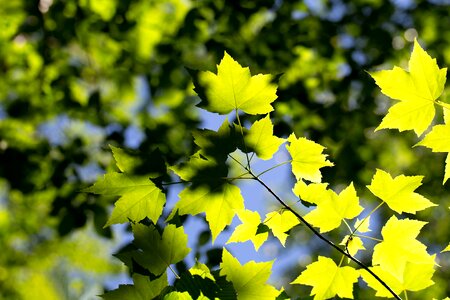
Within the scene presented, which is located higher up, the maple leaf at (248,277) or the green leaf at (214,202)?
the green leaf at (214,202)

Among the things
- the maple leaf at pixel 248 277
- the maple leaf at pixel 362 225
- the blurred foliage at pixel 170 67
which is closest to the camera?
the maple leaf at pixel 248 277

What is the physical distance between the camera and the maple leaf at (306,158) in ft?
2.71

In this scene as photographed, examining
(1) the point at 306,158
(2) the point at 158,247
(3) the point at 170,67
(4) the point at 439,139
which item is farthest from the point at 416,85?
(3) the point at 170,67

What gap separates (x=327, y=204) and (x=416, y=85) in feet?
0.79

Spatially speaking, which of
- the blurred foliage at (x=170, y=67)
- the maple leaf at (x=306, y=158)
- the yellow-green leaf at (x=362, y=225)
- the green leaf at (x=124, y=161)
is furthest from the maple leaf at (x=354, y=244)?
the blurred foliage at (x=170, y=67)

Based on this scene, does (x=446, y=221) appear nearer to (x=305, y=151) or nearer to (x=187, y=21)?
(x=187, y=21)

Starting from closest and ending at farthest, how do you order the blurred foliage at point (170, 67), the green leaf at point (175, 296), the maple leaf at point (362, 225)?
the green leaf at point (175, 296)
the maple leaf at point (362, 225)
the blurred foliage at point (170, 67)

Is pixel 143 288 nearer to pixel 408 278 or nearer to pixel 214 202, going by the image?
pixel 214 202

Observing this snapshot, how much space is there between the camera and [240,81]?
0.79 metres

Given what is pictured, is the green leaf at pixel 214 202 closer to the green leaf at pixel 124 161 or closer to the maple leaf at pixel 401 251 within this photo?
the green leaf at pixel 124 161

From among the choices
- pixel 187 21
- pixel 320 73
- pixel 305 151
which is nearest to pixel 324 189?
pixel 305 151

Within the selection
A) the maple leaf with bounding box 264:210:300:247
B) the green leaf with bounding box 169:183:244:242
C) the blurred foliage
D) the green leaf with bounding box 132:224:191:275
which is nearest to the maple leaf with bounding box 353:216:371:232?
the maple leaf with bounding box 264:210:300:247

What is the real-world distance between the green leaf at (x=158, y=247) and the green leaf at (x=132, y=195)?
2.0 inches

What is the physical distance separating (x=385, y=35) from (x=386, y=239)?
10.7 ft
